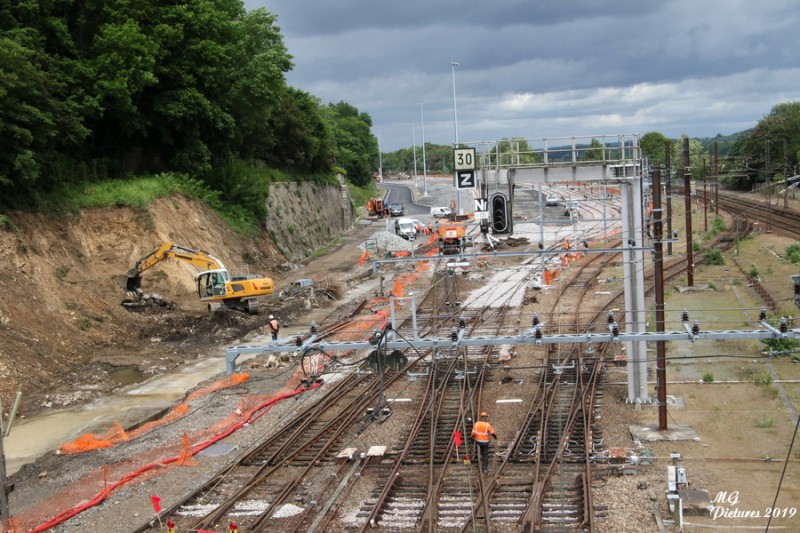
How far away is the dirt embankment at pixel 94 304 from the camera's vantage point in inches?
918

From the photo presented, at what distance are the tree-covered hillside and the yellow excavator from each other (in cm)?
482

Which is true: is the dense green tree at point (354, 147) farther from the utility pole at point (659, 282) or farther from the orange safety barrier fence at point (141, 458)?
the utility pole at point (659, 282)

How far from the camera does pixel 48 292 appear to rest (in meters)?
27.1

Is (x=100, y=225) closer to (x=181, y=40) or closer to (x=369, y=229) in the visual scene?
(x=181, y=40)

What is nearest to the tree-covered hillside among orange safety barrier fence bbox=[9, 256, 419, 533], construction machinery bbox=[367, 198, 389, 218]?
orange safety barrier fence bbox=[9, 256, 419, 533]

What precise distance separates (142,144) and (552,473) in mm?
33090

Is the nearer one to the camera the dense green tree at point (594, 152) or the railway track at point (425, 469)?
the railway track at point (425, 469)

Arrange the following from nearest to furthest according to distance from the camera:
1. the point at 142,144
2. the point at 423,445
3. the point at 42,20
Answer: the point at 423,445, the point at 42,20, the point at 142,144

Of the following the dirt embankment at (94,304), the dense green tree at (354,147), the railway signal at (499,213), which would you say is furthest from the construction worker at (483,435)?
the dense green tree at (354,147)

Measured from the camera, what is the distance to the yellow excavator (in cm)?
2967

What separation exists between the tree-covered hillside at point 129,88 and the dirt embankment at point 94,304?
2.36 m

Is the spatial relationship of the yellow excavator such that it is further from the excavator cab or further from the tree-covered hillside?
the tree-covered hillside

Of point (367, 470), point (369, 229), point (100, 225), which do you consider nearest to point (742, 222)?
point (369, 229)

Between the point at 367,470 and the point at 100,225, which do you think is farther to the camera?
the point at 100,225
